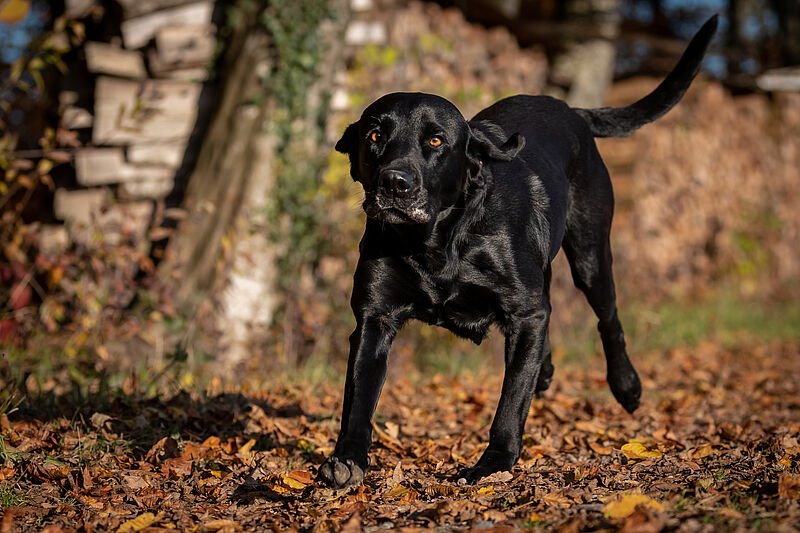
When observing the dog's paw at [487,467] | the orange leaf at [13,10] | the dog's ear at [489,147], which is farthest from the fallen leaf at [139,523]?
the orange leaf at [13,10]

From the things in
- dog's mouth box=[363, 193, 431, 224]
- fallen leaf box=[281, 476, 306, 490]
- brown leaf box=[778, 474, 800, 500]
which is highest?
dog's mouth box=[363, 193, 431, 224]

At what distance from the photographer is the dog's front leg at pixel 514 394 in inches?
117

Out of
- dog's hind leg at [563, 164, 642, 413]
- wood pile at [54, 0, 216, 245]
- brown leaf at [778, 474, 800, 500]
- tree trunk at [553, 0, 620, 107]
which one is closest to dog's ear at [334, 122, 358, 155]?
dog's hind leg at [563, 164, 642, 413]

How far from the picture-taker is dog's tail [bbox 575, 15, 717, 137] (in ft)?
14.0

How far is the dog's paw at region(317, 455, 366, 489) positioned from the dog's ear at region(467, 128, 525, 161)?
1.32m

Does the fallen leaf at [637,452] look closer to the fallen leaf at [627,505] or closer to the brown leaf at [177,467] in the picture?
the fallen leaf at [627,505]

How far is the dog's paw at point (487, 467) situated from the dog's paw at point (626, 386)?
1.33m

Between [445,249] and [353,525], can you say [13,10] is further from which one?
[353,525]

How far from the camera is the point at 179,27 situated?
20.5ft

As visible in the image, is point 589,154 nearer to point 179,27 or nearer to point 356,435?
point 356,435

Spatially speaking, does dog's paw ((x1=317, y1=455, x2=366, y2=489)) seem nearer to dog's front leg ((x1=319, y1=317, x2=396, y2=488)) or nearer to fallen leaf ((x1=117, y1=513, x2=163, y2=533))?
dog's front leg ((x1=319, y1=317, x2=396, y2=488))

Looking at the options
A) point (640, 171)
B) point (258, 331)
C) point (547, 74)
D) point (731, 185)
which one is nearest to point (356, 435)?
point (258, 331)

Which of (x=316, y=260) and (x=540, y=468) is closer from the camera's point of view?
(x=540, y=468)

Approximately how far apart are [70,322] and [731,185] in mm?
9832
